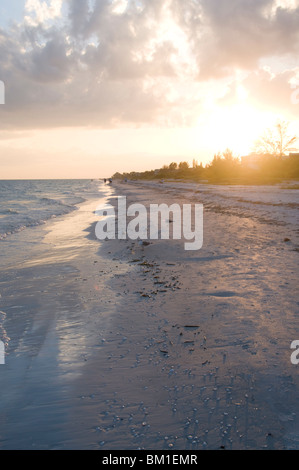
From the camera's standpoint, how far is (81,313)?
18.4ft

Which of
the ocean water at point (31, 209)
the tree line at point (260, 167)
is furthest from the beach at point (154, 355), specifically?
the tree line at point (260, 167)

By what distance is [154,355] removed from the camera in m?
4.05

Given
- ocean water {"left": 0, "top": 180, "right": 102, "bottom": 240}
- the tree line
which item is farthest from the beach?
the tree line

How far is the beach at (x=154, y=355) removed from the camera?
Answer: 2855 millimetres

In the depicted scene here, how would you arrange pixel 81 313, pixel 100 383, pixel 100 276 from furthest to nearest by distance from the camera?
1. pixel 100 276
2. pixel 81 313
3. pixel 100 383

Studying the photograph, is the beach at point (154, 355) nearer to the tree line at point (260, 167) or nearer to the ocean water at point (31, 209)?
the ocean water at point (31, 209)

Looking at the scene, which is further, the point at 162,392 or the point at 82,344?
the point at 82,344

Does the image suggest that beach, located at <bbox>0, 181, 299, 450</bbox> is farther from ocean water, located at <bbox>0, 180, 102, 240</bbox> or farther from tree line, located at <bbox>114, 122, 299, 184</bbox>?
tree line, located at <bbox>114, 122, 299, 184</bbox>

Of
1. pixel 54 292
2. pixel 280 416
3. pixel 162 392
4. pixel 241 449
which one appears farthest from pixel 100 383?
pixel 54 292

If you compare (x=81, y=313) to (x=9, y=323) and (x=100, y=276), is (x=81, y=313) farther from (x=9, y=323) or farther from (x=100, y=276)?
(x=100, y=276)

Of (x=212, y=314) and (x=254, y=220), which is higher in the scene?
(x=254, y=220)

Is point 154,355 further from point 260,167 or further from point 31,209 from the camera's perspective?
point 260,167

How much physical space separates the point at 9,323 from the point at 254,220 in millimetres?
11298

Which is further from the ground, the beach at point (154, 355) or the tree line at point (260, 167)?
the tree line at point (260, 167)
